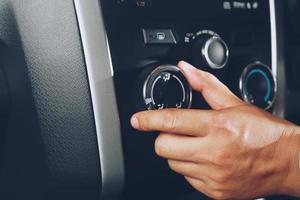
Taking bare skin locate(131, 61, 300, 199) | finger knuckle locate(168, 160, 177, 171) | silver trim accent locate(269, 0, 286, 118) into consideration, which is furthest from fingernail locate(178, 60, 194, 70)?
silver trim accent locate(269, 0, 286, 118)

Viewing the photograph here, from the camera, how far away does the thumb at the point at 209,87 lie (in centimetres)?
53

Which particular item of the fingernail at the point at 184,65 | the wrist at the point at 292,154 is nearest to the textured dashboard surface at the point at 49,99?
the fingernail at the point at 184,65

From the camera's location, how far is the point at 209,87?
1.77ft

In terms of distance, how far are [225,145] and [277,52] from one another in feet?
0.76

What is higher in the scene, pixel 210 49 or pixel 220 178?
pixel 210 49

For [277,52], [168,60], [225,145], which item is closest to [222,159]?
[225,145]

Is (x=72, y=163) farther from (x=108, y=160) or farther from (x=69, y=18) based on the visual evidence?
(x=69, y=18)

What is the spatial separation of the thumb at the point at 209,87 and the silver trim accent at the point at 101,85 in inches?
3.7

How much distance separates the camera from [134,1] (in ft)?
1.67

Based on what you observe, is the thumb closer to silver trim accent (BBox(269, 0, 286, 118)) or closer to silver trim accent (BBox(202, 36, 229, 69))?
silver trim accent (BBox(202, 36, 229, 69))

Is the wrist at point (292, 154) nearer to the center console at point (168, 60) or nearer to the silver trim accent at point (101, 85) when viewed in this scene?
the center console at point (168, 60)

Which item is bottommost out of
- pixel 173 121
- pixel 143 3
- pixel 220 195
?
pixel 220 195

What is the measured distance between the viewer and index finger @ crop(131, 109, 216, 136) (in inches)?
19.0

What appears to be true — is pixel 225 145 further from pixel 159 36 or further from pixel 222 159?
pixel 159 36
